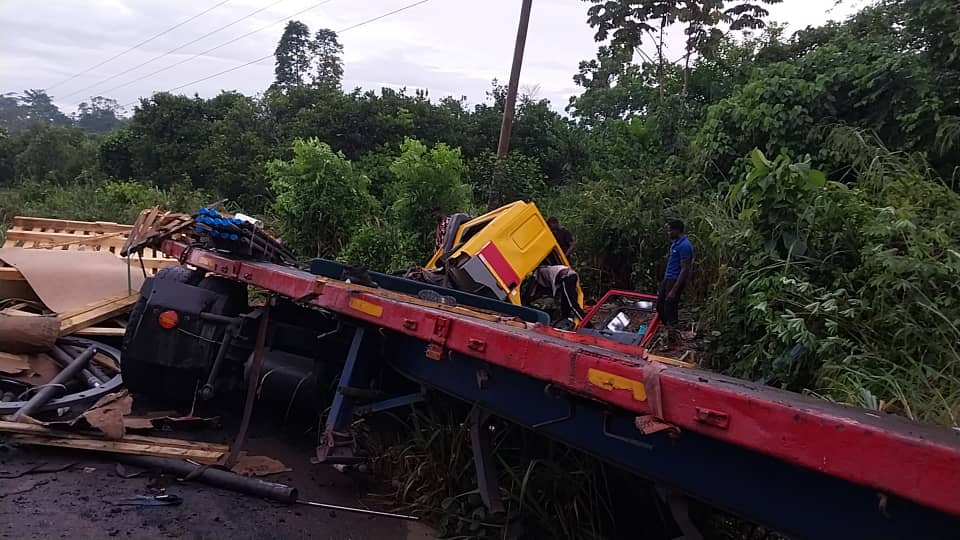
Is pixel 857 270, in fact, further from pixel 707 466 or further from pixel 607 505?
pixel 707 466

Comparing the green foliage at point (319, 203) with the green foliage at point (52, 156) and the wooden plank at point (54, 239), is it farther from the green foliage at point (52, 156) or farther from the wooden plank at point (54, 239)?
the green foliage at point (52, 156)

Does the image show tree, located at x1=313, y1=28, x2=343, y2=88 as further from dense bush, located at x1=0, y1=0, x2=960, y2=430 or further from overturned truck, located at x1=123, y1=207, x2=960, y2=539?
overturned truck, located at x1=123, y1=207, x2=960, y2=539

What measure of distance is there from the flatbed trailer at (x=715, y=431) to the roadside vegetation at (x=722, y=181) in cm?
80

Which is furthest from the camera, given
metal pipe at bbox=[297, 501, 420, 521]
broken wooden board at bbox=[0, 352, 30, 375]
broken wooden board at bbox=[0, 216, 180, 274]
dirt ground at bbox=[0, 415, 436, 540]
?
broken wooden board at bbox=[0, 216, 180, 274]

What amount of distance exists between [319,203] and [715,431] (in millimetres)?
10125

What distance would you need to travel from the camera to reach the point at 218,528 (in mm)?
3605

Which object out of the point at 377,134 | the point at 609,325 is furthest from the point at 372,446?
the point at 377,134

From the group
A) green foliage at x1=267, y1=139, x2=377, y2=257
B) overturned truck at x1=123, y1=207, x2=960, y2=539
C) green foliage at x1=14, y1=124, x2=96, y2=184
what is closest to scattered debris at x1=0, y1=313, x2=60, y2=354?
overturned truck at x1=123, y1=207, x2=960, y2=539

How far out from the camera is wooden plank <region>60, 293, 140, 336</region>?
5688mm

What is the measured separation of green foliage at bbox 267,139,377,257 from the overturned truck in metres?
5.69

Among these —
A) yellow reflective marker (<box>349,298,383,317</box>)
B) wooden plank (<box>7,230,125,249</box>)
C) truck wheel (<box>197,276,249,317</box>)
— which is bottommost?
truck wheel (<box>197,276,249,317</box>)

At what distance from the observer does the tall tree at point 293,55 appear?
49.2m

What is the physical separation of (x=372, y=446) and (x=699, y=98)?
32.5 feet

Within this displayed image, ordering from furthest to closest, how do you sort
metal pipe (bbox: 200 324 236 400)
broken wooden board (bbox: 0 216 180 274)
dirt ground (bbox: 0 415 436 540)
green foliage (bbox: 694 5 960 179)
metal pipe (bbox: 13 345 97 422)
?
1. green foliage (bbox: 694 5 960 179)
2. broken wooden board (bbox: 0 216 180 274)
3. metal pipe (bbox: 200 324 236 400)
4. metal pipe (bbox: 13 345 97 422)
5. dirt ground (bbox: 0 415 436 540)
